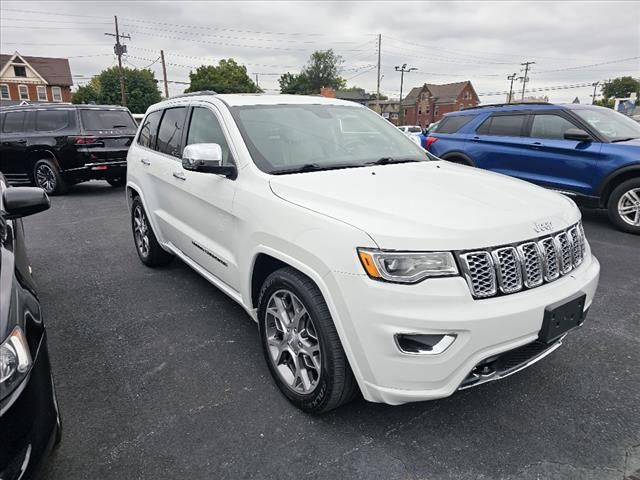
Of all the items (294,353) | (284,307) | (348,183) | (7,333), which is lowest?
(294,353)

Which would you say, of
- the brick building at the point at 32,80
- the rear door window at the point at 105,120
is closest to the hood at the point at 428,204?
the rear door window at the point at 105,120

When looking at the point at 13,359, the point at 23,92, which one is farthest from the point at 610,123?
the point at 23,92

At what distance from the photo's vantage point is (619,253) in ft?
17.5

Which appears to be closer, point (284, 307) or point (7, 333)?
point (7, 333)

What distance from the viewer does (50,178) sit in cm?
982

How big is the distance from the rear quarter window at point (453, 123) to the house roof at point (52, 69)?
65.0 m

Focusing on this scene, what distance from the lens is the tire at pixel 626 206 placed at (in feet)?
19.9

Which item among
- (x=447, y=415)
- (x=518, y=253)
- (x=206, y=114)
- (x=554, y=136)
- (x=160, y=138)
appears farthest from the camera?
(x=554, y=136)

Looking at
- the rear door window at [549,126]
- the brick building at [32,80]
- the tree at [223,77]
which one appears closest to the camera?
the rear door window at [549,126]

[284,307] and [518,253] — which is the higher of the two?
[518,253]

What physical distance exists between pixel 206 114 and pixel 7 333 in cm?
233

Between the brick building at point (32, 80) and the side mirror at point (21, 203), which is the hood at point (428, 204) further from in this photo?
the brick building at point (32, 80)

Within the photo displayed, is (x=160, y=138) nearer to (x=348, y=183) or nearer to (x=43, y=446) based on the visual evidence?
(x=348, y=183)

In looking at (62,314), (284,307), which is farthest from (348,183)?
(62,314)
